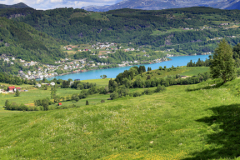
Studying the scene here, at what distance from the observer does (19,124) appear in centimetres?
2812

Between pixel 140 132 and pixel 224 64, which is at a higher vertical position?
pixel 224 64

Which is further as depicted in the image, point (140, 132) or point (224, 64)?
point (224, 64)

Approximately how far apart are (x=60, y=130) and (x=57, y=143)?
8.45 feet

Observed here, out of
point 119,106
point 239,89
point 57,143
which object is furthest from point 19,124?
point 239,89

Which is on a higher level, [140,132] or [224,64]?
[224,64]

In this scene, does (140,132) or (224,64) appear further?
(224,64)

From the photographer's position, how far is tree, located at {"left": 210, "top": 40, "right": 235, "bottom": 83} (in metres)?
30.6

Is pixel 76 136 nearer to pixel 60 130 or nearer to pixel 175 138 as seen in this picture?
pixel 60 130

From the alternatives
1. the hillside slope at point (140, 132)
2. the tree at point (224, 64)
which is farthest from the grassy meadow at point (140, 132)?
the tree at point (224, 64)

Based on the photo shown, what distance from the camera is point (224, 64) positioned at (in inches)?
1216

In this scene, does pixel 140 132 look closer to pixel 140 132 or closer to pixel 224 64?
pixel 140 132

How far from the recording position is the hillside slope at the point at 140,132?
1602 centimetres

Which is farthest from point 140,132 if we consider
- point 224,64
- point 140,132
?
point 224,64

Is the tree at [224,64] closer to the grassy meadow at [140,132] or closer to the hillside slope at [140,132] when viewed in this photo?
the hillside slope at [140,132]
